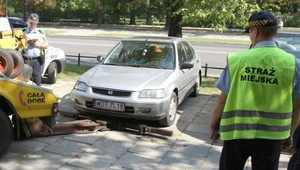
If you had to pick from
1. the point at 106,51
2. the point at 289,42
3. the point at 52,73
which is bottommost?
the point at 106,51

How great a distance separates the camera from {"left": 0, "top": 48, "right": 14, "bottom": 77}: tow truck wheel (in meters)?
4.71

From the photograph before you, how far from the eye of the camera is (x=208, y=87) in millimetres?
9547

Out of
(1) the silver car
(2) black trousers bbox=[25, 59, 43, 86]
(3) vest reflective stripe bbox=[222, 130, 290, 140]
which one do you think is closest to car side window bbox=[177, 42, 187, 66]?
(1) the silver car

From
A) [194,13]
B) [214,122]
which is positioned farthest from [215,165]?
[194,13]

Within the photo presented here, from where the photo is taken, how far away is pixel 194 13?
8.83 metres

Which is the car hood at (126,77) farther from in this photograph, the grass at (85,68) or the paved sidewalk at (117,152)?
the grass at (85,68)

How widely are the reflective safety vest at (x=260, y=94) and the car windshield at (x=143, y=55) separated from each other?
388cm

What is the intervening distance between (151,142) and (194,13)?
463 centimetres

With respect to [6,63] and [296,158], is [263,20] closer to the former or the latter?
[296,158]

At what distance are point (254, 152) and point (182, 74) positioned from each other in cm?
397

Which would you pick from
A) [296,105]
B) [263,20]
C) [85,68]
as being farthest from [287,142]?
[85,68]

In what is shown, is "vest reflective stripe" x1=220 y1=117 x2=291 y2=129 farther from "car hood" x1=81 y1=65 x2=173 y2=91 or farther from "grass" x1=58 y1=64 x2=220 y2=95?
"grass" x1=58 y1=64 x2=220 y2=95

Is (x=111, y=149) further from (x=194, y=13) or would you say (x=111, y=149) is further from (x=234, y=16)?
(x=234, y=16)

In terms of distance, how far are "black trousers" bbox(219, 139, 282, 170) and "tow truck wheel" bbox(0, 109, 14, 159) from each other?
2605 millimetres
